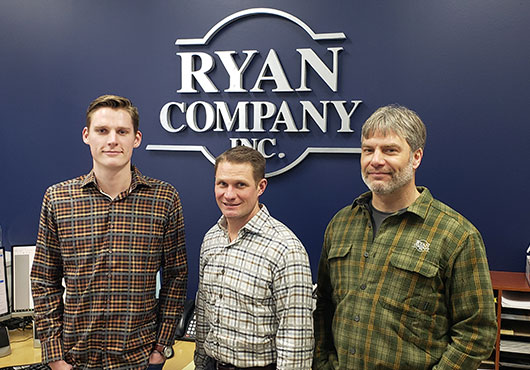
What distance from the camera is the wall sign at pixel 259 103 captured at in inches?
101

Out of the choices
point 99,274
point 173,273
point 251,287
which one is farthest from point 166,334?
point 251,287

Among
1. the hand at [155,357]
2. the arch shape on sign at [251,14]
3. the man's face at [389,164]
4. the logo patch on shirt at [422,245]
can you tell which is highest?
the arch shape on sign at [251,14]

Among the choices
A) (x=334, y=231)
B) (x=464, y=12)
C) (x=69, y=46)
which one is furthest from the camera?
(x=69, y=46)

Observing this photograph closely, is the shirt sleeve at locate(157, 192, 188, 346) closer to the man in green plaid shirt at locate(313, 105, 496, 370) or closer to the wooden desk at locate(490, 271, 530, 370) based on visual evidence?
the man in green plaid shirt at locate(313, 105, 496, 370)

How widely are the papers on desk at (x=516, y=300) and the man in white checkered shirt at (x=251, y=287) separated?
94 centimetres

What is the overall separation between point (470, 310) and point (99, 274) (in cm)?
123

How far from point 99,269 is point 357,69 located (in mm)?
1489

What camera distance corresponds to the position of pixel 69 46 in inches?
117

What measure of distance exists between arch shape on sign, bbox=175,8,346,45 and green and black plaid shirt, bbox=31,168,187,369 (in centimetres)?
106

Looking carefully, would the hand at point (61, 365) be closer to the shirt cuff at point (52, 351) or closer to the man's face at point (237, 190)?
the shirt cuff at point (52, 351)

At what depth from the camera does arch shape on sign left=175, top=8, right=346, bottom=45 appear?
253 cm

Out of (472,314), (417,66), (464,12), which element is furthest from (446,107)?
(472,314)

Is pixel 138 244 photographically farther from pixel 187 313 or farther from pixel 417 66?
pixel 417 66

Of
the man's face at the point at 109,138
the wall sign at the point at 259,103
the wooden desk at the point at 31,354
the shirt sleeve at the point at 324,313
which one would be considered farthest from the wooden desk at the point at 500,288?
the man's face at the point at 109,138
